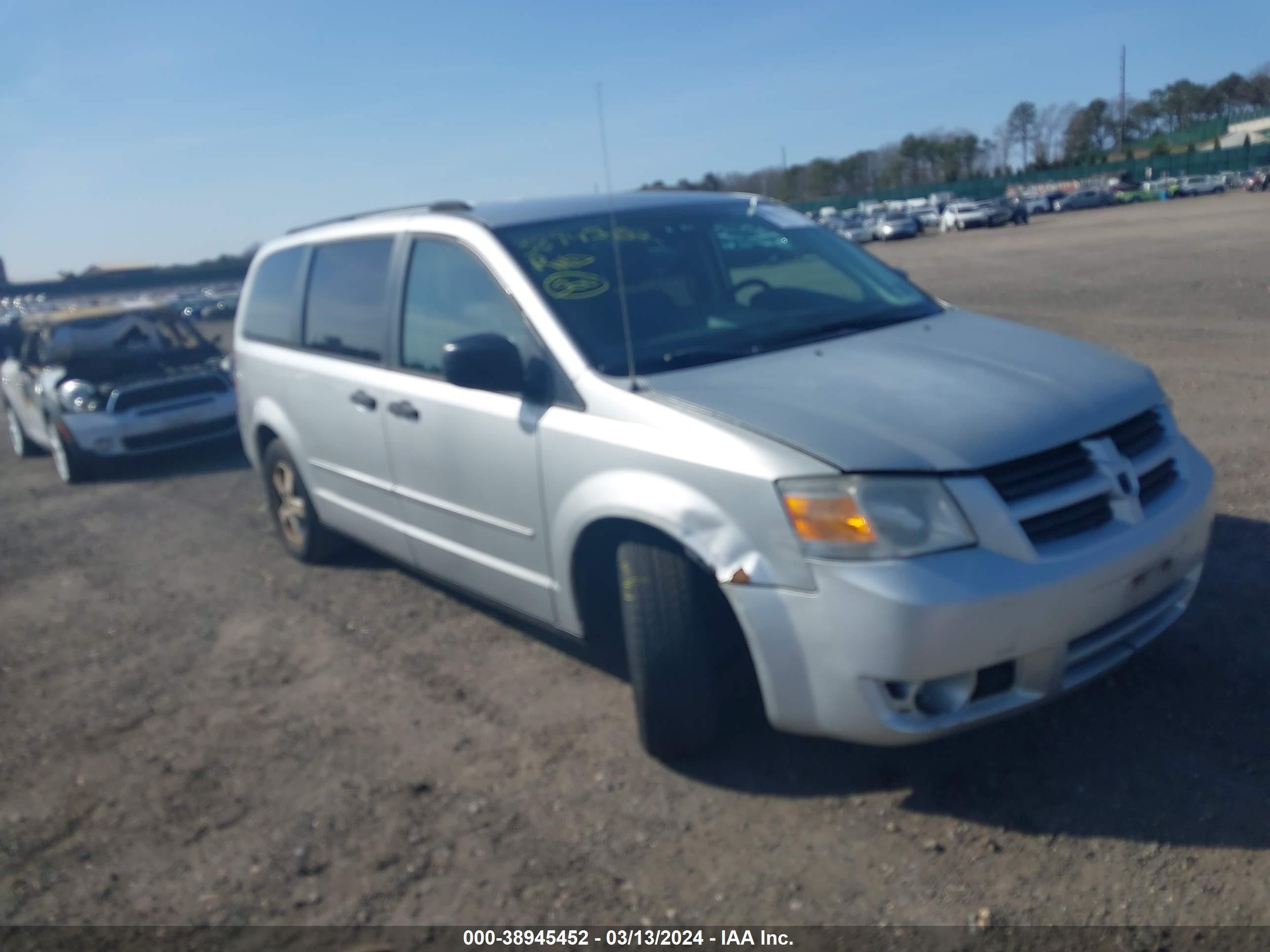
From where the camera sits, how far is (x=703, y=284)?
4.35m

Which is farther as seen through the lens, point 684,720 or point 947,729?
point 684,720

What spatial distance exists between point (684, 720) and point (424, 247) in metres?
2.34

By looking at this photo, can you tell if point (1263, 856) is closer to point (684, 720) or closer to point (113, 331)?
point (684, 720)

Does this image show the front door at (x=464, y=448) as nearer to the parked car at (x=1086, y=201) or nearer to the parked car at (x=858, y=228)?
the parked car at (x=858, y=228)

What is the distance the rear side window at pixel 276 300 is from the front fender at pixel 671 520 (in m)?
2.65

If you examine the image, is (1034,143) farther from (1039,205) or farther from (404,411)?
(404,411)

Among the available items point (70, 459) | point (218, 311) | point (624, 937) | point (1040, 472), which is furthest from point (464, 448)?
point (218, 311)

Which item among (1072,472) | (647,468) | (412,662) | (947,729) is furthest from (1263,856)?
(412,662)

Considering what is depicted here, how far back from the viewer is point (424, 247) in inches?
182

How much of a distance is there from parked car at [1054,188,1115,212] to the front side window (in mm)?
64517

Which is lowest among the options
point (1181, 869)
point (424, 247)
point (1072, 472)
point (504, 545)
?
point (1181, 869)

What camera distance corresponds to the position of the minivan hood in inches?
121

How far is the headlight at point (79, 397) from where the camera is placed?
400 inches

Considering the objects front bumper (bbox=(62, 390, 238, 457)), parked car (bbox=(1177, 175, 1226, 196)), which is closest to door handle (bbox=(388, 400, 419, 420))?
front bumper (bbox=(62, 390, 238, 457))
